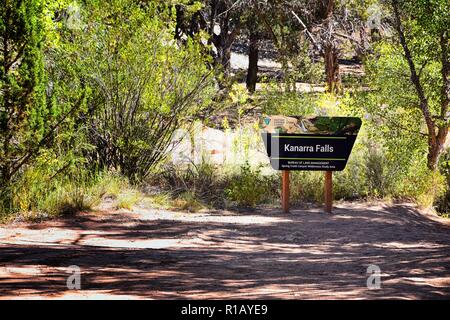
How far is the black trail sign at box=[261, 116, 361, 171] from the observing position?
13.1m

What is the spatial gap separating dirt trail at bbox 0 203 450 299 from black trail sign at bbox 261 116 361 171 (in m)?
0.85

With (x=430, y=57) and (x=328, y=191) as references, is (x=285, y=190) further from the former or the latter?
(x=430, y=57)

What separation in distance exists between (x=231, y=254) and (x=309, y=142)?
392 cm

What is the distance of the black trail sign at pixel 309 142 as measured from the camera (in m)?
13.1

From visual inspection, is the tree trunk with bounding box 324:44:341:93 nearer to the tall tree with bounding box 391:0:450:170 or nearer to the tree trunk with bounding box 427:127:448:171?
the tall tree with bounding box 391:0:450:170

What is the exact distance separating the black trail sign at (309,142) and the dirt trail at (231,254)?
851mm

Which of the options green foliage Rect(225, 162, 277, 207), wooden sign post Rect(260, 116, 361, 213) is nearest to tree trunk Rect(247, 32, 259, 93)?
green foliage Rect(225, 162, 277, 207)

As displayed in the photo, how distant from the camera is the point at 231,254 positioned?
975cm

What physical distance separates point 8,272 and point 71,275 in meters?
0.70

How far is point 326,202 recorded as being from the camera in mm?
13281

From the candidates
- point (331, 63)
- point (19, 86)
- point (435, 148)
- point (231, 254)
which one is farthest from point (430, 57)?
point (331, 63)

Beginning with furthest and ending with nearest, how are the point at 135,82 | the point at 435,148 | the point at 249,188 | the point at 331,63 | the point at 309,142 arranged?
1. the point at 331,63
2. the point at 435,148
3. the point at 249,188
4. the point at 135,82
5. the point at 309,142

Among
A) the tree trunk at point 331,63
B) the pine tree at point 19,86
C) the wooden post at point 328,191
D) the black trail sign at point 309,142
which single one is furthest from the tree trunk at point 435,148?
the tree trunk at point 331,63

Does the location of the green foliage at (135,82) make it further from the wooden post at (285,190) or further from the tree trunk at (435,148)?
the tree trunk at (435,148)
